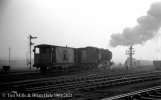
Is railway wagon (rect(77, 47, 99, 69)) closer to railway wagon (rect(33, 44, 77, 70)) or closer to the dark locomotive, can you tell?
the dark locomotive

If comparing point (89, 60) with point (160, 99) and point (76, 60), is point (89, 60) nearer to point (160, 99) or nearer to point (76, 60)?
point (76, 60)

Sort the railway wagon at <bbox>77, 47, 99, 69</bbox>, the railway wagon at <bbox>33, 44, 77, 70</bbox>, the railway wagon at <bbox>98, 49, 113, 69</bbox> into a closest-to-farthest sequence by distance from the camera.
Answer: the railway wagon at <bbox>33, 44, 77, 70</bbox> < the railway wagon at <bbox>77, 47, 99, 69</bbox> < the railway wagon at <bbox>98, 49, 113, 69</bbox>

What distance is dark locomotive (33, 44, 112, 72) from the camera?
28094mm

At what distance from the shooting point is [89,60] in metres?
36.2

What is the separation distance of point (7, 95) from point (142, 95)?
6346mm

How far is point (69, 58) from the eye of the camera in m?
31.5

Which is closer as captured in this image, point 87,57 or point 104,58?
point 87,57

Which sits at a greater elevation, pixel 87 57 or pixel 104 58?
pixel 87 57

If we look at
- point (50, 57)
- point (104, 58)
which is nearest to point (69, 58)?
point (50, 57)

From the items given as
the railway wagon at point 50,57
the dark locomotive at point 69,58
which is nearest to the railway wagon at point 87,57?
the dark locomotive at point 69,58

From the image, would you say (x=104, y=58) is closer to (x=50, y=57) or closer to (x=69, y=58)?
(x=69, y=58)

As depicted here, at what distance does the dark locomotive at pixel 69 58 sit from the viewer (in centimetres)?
2809

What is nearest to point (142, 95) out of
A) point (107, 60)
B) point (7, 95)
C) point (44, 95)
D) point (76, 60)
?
point (44, 95)

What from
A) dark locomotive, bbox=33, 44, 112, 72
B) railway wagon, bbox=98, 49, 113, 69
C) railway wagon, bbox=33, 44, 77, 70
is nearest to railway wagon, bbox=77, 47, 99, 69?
dark locomotive, bbox=33, 44, 112, 72
